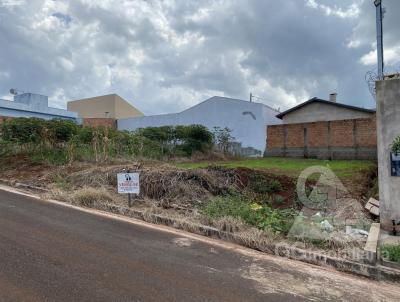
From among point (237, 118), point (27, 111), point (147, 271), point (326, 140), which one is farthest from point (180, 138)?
point (27, 111)

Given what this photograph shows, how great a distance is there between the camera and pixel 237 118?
3278 cm

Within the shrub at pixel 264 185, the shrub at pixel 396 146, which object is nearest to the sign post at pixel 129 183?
the shrub at pixel 264 185

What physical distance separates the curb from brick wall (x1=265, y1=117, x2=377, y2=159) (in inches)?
629

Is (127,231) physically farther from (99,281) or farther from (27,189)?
(27,189)

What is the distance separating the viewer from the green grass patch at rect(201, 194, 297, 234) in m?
6.69

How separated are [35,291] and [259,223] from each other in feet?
13.7

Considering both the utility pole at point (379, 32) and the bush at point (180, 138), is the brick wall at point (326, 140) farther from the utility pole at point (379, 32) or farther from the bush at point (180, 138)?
the utility pole at point (379, 32)

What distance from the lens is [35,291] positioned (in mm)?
3924

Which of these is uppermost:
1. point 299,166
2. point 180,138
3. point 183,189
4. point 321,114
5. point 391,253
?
point 321,114

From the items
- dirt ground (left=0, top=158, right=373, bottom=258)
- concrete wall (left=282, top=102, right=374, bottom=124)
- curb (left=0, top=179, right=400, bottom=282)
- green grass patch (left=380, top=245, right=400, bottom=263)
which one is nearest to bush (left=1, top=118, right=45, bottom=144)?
dirt ground (left=0, top=158, right=373, bottom=258)

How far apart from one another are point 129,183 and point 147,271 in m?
4.16

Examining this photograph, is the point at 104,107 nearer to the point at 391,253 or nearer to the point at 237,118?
the point at 237,118

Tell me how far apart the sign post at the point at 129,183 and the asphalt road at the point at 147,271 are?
194cm

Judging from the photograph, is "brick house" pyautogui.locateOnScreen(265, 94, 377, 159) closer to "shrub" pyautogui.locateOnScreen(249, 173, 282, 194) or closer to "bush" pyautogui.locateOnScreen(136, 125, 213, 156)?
"bush" pyautogui.locateOnScreen(136, 125, 213, 156)
